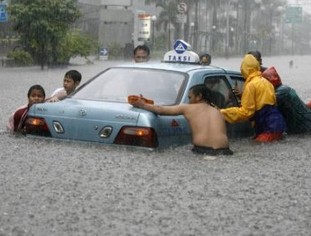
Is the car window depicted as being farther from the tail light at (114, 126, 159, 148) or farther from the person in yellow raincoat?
the tail light at (114, 126, 159, 148)

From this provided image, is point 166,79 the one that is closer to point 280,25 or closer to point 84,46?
point 84,46

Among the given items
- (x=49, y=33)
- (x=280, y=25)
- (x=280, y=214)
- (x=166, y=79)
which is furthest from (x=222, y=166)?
(x=280, y=25)

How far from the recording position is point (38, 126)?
7527 millimetres

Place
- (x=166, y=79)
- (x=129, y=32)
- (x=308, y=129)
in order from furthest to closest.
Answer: (x=129, y=32) → (x=308, y=129) → (x=166, y=79)

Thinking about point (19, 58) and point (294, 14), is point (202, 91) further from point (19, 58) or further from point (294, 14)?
point (294, 14)

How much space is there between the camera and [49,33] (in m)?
34.2

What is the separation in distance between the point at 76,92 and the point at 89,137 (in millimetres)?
1103

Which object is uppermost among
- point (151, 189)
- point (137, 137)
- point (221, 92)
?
point (221, 92)

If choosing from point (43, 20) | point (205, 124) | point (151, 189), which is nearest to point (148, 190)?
point (151, 189)

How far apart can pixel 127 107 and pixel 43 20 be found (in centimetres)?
2706

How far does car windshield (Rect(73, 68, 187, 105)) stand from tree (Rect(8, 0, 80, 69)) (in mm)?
25897

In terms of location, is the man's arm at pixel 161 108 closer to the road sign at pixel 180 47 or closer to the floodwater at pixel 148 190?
the floodwater at pixel 148 190

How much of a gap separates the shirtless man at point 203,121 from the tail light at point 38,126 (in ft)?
4.45

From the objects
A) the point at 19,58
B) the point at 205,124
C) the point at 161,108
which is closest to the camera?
the point at 161,108
